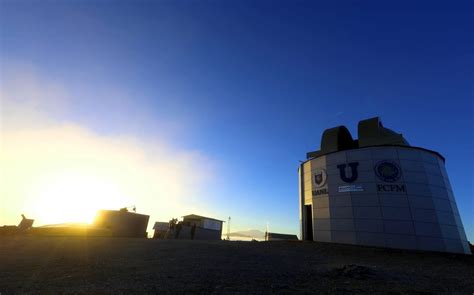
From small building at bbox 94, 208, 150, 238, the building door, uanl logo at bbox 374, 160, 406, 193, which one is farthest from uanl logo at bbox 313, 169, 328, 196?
small building at bbox 94, 208, 150, 238

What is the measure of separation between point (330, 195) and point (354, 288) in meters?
16.2

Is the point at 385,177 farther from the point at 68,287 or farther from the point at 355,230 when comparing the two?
the point at 68,287

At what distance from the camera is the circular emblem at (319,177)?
23828mm

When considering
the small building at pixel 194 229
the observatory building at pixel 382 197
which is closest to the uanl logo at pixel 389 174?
the observatory building at pixel 382 197

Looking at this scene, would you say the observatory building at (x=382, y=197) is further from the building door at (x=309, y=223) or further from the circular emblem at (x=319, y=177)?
the building door at (x=309, y=223)

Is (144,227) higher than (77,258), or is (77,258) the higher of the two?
(144,227)

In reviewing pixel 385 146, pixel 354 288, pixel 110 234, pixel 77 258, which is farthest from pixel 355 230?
pixel 110 234

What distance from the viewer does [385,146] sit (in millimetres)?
21891

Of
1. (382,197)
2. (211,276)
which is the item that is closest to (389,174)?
(382,197)

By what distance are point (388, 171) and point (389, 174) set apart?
0.28 m

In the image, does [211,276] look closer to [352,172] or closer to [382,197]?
[382,197]

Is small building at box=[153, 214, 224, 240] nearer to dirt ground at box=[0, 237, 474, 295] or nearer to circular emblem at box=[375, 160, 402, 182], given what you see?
dirt ground at box=[0, 237, 474, 295]

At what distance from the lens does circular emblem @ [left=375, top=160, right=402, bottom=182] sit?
2064 cm

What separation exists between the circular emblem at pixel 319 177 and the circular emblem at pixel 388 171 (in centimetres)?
468
